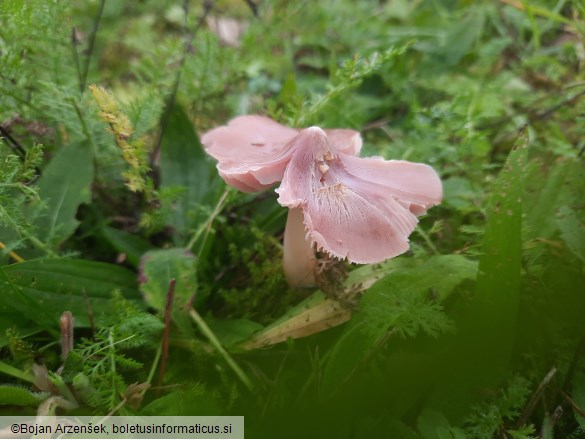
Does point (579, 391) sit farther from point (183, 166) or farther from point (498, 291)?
point (183, 166)

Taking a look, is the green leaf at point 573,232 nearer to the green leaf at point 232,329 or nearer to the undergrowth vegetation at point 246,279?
the undergrowth vegetation at point 246,279

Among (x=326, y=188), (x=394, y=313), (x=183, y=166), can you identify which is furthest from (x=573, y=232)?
(x=183, y=166)

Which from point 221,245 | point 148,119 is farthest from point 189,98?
point 221,245

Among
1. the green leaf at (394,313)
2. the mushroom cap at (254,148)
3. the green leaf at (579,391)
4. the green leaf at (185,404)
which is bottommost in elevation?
the green leaf at (579,391)

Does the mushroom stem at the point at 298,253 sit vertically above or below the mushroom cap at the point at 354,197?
below

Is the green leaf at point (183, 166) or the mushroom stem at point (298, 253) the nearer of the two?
the mushroom stem at point (298, 253)

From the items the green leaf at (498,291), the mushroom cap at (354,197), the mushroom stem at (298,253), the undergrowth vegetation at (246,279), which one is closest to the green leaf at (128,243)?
the undergrowth vegetation at (246,279)
